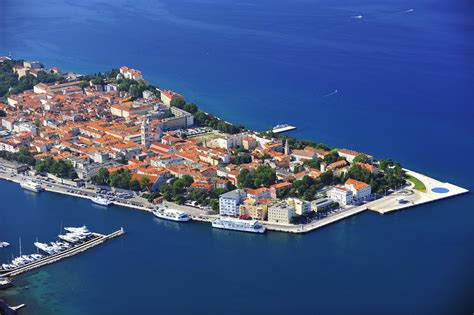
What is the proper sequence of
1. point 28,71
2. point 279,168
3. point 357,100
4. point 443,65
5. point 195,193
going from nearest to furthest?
1. point 195,193
2. point 279,168
3. point 357,100
4. point 28,71
5. point 443,65

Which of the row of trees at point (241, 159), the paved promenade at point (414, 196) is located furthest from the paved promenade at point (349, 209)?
the row of trees at point (241, 159)

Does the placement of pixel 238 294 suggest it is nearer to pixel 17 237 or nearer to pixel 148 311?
pixel 148 311

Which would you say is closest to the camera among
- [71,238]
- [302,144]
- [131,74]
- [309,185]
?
[71,238]

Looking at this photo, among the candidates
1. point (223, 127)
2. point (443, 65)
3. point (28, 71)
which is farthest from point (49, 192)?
point (443, 65)

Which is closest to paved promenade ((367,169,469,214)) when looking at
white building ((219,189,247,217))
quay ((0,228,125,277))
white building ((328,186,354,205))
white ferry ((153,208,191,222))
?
white building ((328,186,354,205))

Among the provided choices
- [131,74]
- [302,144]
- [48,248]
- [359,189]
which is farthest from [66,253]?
[131,74]

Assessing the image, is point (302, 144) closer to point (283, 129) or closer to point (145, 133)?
point (283, 129)

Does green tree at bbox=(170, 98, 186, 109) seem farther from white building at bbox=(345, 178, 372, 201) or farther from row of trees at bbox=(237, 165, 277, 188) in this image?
white building at bbox=(345, 178, 372, 201)
